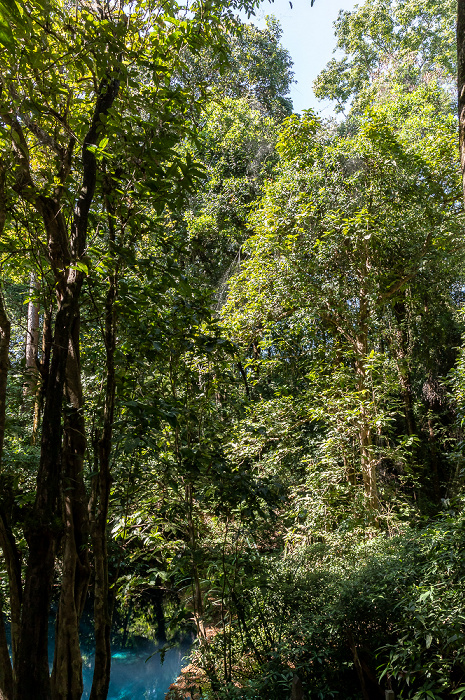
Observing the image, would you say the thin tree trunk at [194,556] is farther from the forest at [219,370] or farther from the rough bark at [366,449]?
the rough bark at [366,449]

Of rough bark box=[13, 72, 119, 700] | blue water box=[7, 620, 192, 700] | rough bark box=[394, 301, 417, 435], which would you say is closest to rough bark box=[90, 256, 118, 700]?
rough bark box=[13, 72, 119, 700]

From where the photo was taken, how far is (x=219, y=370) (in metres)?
2.28

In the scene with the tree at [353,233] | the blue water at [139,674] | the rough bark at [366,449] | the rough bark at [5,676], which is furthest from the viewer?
the blue water at [139,674]

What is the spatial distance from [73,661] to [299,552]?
3049mm

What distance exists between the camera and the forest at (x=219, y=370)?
5.74ft

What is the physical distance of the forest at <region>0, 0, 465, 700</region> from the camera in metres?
1.75

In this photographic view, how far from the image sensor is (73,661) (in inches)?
67.2

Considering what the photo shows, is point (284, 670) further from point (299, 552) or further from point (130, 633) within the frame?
point (130, 633)

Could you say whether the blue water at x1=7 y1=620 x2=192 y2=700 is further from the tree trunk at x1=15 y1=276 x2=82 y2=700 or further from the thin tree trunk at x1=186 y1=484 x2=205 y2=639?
the tree trunk at x1=15 y1=276 x2=82 y2=700

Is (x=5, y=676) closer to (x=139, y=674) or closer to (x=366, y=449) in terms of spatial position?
(x=366, y=449)

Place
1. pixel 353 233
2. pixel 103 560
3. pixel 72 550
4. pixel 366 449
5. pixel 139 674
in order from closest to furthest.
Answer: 1. pixel 103 560
2. pixel 72 550
3. pixel 366 449
4. pixel 353 233
5. pixel 139 674

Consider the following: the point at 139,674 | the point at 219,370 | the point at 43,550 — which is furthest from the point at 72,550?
the point at 139,674

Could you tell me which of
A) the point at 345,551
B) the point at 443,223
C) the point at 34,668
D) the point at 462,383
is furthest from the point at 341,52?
the point at 34,668

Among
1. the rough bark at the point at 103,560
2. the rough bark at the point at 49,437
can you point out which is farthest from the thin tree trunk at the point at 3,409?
the rough bark at the point at 103,560
